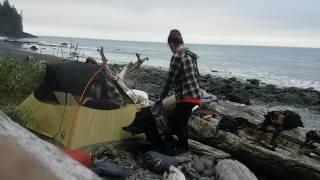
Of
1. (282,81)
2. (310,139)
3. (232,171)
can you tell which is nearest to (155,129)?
(232,171)

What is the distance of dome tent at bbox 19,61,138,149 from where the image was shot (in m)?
7.88

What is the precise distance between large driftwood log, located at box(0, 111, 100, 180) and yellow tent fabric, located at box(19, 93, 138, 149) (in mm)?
5939

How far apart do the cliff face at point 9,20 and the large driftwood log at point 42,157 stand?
376ft

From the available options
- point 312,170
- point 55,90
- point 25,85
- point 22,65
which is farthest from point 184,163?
point 22,65

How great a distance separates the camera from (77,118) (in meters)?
7.82

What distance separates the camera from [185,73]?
814cm

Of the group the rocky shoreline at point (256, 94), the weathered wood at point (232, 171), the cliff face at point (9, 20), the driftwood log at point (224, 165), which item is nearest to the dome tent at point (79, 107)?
the driftwood log at point (224, 165)

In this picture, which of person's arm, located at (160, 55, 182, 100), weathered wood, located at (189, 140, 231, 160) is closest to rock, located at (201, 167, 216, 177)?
weathered wood, located at (189, 140, 231, 160)

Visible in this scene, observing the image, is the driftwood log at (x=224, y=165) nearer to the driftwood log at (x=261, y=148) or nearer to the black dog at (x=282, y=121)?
the driftwood log at (x=261, y=148)

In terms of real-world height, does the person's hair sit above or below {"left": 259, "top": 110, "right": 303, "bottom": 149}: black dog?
above

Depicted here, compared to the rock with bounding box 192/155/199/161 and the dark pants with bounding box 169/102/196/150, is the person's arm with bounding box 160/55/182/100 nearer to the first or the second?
the dark pants with bounding box 169/102/196/150

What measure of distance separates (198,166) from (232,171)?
67 centimetres

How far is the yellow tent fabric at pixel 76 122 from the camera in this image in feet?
25.6

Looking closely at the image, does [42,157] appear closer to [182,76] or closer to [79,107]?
[79,107]
